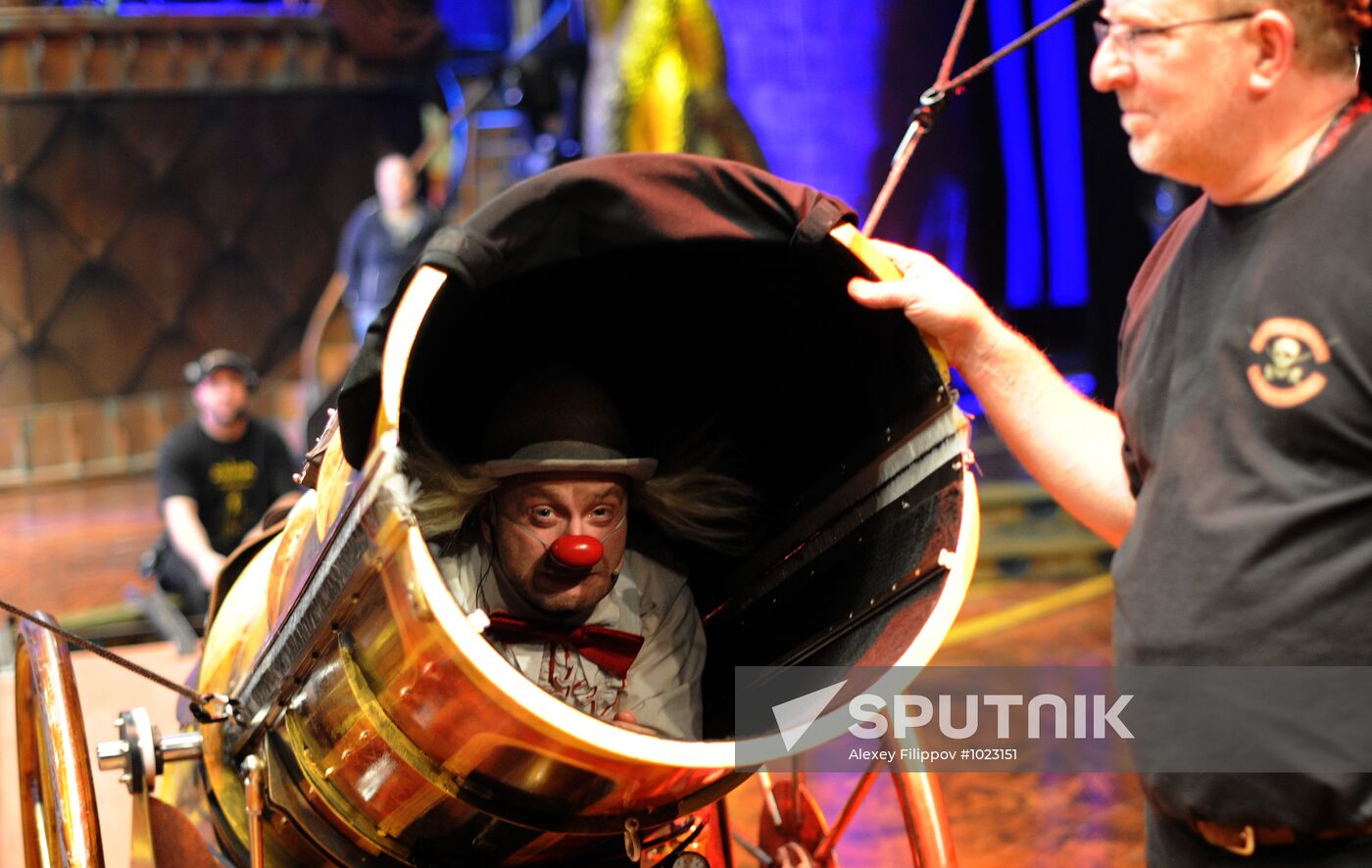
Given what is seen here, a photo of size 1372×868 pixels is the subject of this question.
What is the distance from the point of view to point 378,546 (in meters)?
1.29

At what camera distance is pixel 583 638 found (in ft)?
5.92

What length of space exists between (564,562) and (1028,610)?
3126mm

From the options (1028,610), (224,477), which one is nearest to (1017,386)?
Answer: (1028,610)

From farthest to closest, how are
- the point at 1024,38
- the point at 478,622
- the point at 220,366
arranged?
the point at 220,366, the point at 1024,38, the point at 478,622

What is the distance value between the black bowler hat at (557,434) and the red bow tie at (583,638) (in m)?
0.20

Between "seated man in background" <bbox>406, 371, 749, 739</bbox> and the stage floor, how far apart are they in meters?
1.06

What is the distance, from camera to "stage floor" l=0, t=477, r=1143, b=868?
2.77m

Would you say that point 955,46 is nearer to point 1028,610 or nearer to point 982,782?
point 982,782

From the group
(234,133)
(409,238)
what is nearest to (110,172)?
(234,133)

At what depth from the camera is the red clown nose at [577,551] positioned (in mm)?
1690

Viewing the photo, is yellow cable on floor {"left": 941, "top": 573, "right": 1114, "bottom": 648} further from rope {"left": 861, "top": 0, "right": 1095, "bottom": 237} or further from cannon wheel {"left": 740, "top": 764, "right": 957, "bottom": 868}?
rope {"left": 861, "top": 0, "right": 1095, "bottom": 237}

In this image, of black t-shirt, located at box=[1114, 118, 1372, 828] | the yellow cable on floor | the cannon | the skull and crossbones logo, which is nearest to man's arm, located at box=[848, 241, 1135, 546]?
the cannon

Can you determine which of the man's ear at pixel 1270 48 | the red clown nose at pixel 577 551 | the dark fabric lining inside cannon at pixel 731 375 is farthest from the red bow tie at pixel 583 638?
the man's ear at pixel 1270 48

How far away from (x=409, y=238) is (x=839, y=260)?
5.24m
